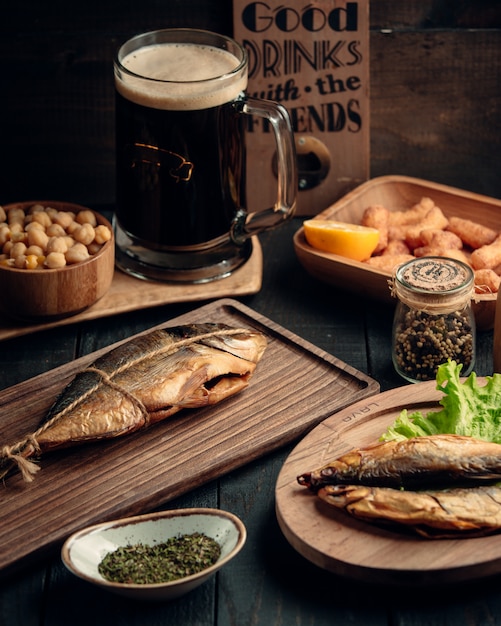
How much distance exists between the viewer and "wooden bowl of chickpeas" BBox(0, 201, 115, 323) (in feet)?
6.17

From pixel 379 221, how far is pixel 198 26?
0.58 meters

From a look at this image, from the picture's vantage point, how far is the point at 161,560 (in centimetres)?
142

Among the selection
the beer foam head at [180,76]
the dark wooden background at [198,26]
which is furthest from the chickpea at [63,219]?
the dark wooden background at [198,26]

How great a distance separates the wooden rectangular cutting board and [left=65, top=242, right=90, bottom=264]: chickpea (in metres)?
0.18

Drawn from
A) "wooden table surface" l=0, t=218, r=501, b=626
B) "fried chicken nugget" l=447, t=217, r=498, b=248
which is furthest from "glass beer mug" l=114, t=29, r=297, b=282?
"wooden table surface" l=0, t=218, r=501, b=626

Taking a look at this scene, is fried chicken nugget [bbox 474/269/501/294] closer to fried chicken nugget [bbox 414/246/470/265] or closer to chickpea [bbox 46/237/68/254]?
fried chicken nugget [bbox 414/246/470/265]

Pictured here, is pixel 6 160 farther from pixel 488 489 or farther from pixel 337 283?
pixel 488 489

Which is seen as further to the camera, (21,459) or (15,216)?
(15,216)

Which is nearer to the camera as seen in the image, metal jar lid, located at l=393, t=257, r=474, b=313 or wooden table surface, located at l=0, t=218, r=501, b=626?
wooden table surface, located at l=0, t=218, r=501, b=626

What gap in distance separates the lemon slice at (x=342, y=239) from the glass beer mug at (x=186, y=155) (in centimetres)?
8

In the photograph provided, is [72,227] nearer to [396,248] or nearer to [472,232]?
[396,248]

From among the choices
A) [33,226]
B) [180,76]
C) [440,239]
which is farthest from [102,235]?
[440,239]

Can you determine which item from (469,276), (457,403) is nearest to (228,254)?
(469,276)

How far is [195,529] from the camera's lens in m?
1.46
